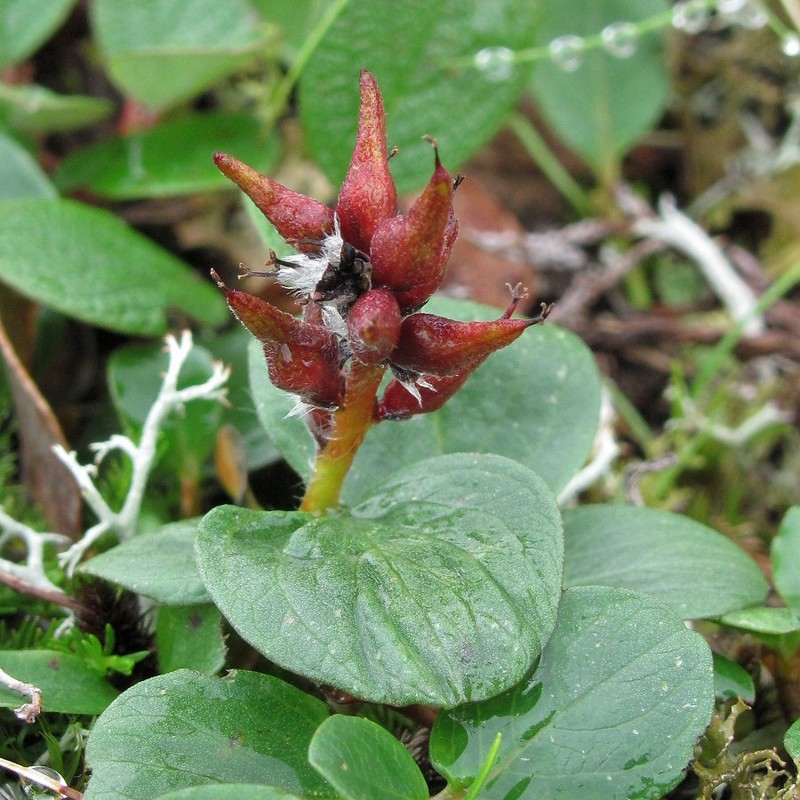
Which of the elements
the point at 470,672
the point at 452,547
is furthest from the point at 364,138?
the point at 470,672

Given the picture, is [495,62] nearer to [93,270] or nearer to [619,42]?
[619,42]

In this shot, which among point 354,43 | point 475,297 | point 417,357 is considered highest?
point 354,43

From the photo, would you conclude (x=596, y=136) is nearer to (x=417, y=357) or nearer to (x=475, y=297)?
(x=475, y=297)

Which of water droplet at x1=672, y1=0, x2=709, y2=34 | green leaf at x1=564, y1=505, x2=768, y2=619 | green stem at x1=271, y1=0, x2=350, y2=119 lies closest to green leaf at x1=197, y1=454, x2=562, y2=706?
green leaf at x1=564, y1=505, x2=768, y2=619

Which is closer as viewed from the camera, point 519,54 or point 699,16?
point 519,54

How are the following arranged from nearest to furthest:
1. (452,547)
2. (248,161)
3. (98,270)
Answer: (452,547) → (98,270) → (248,161)

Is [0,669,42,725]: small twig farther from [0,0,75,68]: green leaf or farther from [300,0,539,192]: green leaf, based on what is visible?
[0,0,75,68]: green leaf

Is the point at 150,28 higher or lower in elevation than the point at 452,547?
higher
